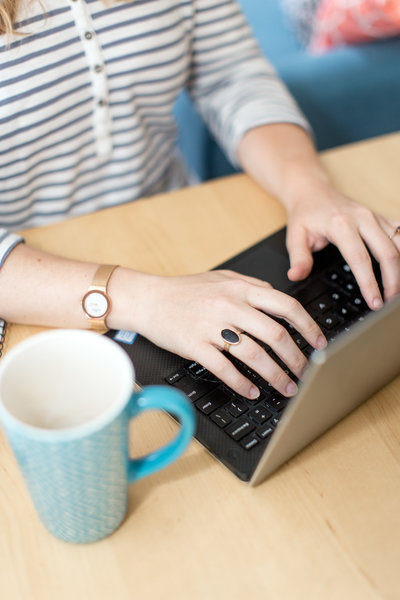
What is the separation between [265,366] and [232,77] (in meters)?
0.56

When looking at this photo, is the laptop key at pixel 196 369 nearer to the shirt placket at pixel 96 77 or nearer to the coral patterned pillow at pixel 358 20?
the shirt placket at pixel 96 77

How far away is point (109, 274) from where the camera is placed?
2.12 ft

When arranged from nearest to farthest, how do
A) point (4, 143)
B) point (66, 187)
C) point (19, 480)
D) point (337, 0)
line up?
point (19, 480) → point (4, 143) → point (66, 187) → point (337, 0)

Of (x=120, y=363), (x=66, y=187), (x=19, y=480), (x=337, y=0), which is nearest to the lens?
(x=120, y=363)

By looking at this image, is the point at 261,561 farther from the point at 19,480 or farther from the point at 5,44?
the point at 5,44

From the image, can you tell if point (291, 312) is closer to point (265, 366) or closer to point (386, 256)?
point (265, 366)

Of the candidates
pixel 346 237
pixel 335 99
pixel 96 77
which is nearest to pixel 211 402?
pixel 346 237

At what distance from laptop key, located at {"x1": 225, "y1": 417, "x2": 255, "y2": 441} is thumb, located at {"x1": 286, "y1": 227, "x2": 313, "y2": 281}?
21 cm

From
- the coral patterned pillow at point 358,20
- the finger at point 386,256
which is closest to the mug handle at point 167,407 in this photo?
the finger at point 386,256

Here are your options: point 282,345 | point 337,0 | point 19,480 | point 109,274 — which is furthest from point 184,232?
point 337,0

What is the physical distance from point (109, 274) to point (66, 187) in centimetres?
26

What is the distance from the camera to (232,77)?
0.92 meters

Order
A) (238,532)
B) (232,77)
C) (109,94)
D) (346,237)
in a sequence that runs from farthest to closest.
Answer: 1. (232,77)
2. (109,94)
3. (346,237)
4. (238,532)

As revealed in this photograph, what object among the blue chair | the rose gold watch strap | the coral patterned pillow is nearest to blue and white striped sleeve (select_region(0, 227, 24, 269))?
the rose gold watch strap
